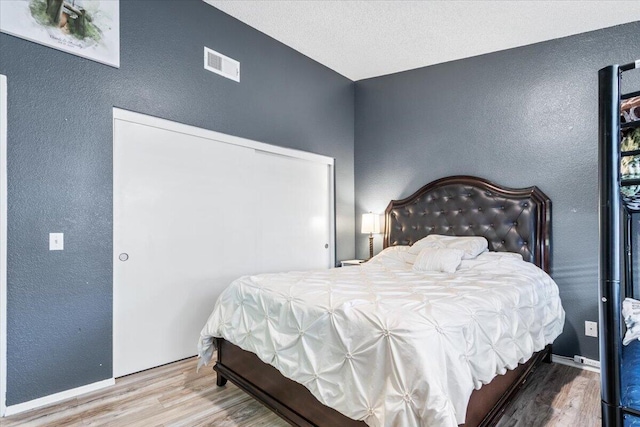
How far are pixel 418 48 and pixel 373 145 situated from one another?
122cm

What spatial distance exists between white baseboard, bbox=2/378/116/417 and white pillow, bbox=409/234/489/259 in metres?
2.73

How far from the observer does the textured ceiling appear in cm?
284

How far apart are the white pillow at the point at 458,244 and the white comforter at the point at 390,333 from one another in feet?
1.70

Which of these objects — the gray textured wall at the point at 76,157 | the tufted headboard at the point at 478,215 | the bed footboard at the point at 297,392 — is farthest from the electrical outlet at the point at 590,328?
the gray textured wall at the point at 76,157

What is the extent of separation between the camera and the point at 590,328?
2949 mm

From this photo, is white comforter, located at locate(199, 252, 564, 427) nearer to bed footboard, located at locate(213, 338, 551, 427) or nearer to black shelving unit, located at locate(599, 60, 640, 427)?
bed footboard, located at locate(213, 338, 551, 427)

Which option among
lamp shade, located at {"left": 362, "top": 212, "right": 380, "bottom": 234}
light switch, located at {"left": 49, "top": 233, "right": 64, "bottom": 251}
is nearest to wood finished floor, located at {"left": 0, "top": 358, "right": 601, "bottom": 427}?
light switch, located at {"left": 49, "top": 233, "right": 64, "bottom": 251}

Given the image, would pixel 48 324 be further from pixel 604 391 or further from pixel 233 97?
pixel 604 391

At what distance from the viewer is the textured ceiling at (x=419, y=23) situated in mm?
2838

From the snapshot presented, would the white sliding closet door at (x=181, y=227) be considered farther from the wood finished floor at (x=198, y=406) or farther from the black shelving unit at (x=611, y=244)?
the black shelving unit at (x=611, y=244)

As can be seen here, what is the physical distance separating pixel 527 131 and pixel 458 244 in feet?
4.11

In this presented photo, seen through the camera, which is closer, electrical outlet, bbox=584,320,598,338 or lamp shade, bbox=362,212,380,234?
electrical outlet, bbox=584,320,598,338

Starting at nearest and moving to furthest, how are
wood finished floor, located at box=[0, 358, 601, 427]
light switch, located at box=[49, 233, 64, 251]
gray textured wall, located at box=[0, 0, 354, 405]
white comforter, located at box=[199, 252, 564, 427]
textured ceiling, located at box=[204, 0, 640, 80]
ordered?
white comforter, located at box=[199, 252, 564, 427] → wood finished floor, located at box=[0, 358, 601, 427] → gray textured wall, located at box=[0, 0, 354, 405] → light switch, located at box=[49, 233, 64, 251] → textured ceiling, located at box=[204, 0, 640, 80]

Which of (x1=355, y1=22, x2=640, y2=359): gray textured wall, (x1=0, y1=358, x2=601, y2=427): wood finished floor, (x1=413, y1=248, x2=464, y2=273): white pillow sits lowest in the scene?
(x1=0, y1=358, x2=601, y2=427): wood finished floor
